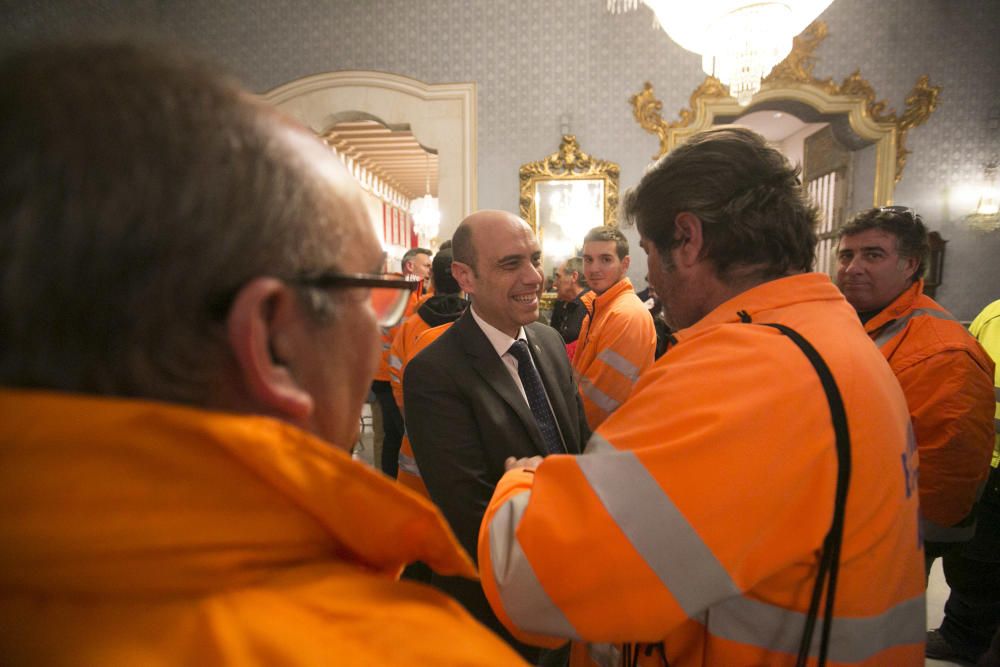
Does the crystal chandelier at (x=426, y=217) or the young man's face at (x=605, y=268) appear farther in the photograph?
the crystal chandelier at (x=426, y=217)

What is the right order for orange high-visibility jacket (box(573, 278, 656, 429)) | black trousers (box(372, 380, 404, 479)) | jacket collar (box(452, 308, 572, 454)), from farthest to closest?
black trousers (box(372, 380, 404, 479)), orange high-visibility jacket (box(573, 278, 656, 429)), jacket collar (box(452, 308, 572, 454))

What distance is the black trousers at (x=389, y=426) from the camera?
4.17 metres

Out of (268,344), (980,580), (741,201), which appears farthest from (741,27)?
(268,344)

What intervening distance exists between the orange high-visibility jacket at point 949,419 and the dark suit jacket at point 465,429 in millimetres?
1650

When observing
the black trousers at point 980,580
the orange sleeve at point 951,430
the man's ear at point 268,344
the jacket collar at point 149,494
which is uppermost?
the man's ear at point 268,344

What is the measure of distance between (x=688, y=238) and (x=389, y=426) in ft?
11.5

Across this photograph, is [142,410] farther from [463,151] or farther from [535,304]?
[463,151]

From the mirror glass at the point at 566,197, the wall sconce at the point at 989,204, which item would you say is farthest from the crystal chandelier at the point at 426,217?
the wall sconce at the point at 989,204

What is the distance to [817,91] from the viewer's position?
598cm

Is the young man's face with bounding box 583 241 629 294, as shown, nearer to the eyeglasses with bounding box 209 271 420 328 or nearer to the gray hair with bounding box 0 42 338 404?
the eyeglasses with bounding box 209 271 420 328

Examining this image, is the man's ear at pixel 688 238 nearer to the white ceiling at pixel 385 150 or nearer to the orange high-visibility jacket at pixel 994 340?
the orange high-visibility jacket at pixel 994 340

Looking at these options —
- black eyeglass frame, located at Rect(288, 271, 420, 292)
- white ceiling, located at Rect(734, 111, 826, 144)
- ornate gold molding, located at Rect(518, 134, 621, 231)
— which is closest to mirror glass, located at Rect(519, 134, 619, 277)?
ornate gold molding, located at Rect(518, 134, 621, 231)

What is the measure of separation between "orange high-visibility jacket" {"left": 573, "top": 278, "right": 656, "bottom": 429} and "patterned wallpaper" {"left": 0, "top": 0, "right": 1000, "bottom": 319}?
10.4 feet

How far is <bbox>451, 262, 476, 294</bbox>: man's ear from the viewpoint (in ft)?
6.89
